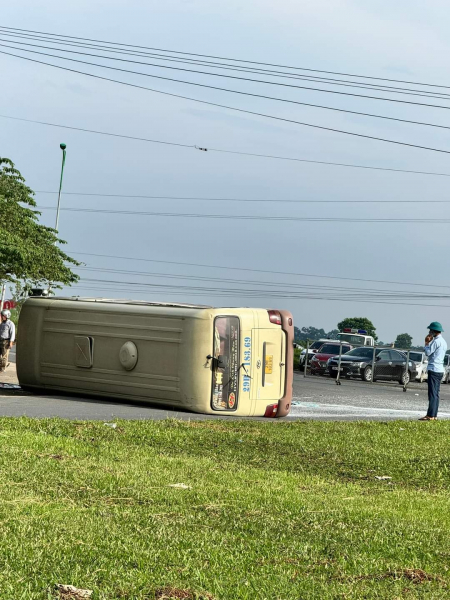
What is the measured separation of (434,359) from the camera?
60.5 feet

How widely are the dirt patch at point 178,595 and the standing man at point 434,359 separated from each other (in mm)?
13946

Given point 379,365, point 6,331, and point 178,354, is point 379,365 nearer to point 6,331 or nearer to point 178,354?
point 6,331

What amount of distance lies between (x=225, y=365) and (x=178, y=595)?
1317 cm

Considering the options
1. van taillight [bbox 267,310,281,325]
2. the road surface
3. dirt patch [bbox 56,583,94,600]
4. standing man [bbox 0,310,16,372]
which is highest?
van taillight [bbox 267,310,281,325]

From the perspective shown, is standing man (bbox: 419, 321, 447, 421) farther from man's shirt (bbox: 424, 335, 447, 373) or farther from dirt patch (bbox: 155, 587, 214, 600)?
dirt patch (bbox: 155, 587, 214, 600)

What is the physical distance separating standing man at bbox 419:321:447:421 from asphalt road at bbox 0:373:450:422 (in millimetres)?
1568

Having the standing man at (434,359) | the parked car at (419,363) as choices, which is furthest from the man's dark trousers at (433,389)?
the parked car at (419,363)

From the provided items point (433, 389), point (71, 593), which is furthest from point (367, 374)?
point (71, 593)

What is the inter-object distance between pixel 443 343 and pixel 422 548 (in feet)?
40.1

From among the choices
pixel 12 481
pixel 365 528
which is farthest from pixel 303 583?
pixel 12 481

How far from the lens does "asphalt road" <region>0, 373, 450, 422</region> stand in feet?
53.5

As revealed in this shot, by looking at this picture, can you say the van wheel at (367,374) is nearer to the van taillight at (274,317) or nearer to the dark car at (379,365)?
the dark car at (379,365)

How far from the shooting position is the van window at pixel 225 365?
1802 centimetres

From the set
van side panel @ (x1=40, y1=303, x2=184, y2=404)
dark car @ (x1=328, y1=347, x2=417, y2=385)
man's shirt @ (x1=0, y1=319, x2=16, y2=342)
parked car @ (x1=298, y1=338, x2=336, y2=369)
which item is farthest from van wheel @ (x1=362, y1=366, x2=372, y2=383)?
van side panel @ (x1=40, y1=303, x2=184, y2=404)
